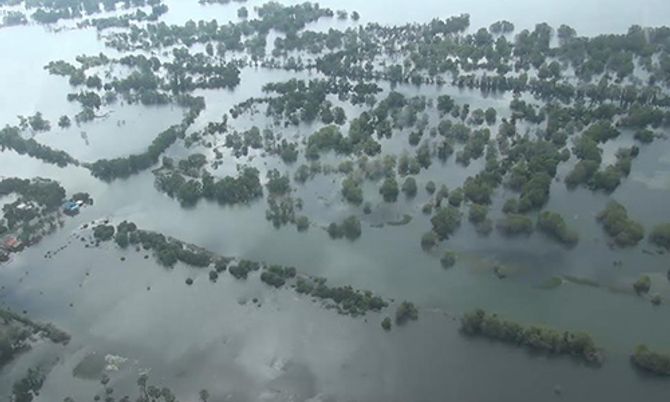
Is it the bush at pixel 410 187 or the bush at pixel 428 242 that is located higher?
the bush at pixel 410 187

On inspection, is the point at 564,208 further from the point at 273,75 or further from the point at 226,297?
the point at 273,75

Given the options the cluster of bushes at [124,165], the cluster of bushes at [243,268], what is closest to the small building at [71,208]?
the cluster of bushes at [124,165]

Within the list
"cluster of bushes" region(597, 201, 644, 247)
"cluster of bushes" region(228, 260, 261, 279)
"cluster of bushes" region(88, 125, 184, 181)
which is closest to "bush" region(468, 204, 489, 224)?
"cluster of bushes" region(597, 201, 644, 247)

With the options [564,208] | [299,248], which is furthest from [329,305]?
[564,208]

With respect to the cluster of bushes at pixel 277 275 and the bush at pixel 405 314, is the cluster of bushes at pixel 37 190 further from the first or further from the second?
the bush at pixel 405 314

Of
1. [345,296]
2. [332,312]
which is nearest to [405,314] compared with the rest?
[345,296]

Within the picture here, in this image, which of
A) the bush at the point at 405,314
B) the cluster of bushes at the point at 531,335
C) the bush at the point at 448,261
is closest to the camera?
the cluster of bushes at the point at 531,335
